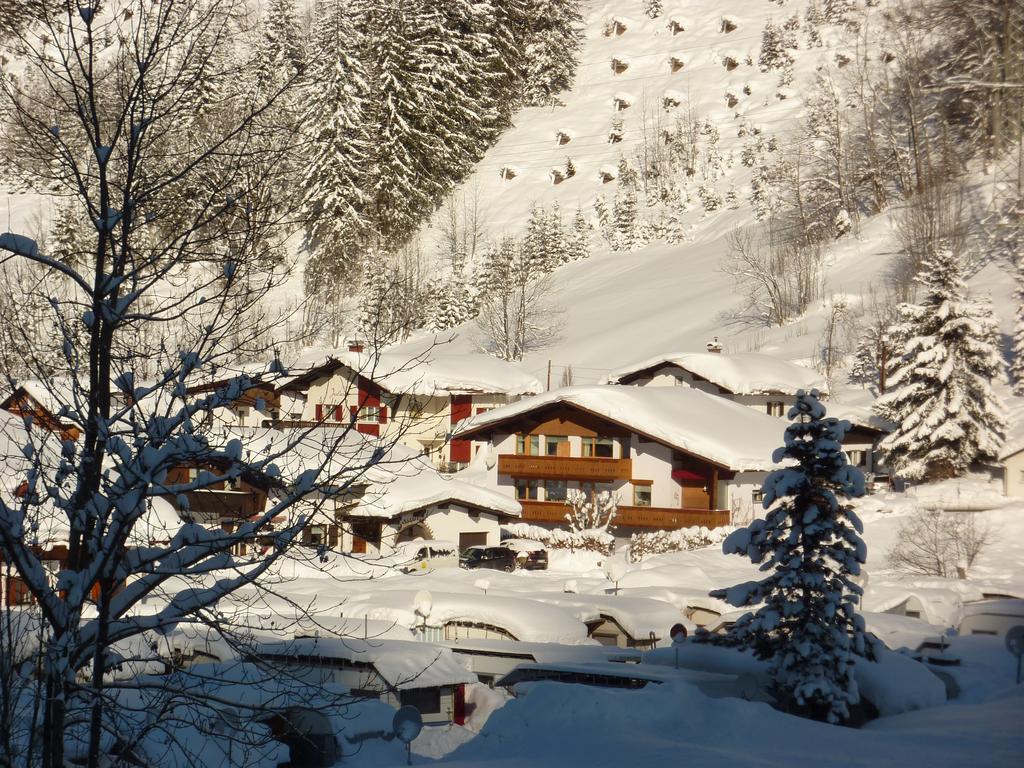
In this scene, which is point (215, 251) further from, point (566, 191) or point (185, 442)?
point (566, 191)

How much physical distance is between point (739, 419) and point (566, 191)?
48.0 m

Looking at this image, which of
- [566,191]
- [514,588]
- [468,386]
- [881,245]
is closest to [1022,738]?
[514,588]

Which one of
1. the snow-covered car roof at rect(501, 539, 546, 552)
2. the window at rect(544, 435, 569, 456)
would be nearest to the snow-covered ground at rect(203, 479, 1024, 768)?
the snow-covered car roof at rect(501, 539, 546, 552)

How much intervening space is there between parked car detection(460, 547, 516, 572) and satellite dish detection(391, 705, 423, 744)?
2111 centimetres

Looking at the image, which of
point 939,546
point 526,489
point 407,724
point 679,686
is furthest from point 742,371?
point 407,724

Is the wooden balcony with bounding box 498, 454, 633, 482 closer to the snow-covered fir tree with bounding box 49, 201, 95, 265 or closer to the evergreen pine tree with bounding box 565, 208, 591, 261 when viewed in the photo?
the snow-covered fir tree with bounding box 49, 201, 95, 265

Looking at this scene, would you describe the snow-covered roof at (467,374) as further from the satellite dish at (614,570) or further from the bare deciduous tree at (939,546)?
the bare deciduous tree at (939,546)

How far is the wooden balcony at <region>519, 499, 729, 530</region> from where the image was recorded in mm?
38250

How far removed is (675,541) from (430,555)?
27.9ft

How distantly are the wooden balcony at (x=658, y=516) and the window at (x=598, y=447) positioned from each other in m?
2.81

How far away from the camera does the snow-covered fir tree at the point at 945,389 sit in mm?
39906

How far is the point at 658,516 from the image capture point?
3884 cm

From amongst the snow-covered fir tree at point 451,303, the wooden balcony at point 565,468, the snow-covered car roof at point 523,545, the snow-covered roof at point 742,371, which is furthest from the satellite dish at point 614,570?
the snow-covered fir tree at point 451,303

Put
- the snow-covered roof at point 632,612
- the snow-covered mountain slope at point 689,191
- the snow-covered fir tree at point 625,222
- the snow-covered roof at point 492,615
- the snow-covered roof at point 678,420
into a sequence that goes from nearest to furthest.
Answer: the snow-covered roof at point 492,615 → the snow-covered roof at point 632,612 → the snow-covered roof at point 678,420 → the snow-covered mountain slope at point 689,191 → the snow-covered fir tree at point 625,222
